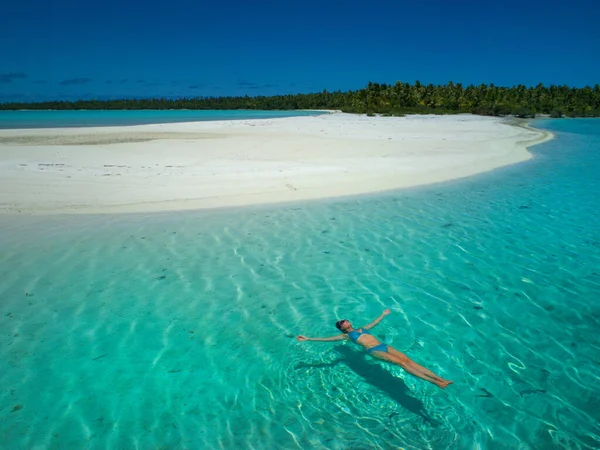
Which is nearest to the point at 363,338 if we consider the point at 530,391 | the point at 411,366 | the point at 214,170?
the point at 411,366

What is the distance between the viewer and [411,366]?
4.09 meters

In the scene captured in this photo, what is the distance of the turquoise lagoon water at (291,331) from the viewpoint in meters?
3.63

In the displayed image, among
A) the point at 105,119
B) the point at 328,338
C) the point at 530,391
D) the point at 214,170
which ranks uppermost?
the point at 105,119

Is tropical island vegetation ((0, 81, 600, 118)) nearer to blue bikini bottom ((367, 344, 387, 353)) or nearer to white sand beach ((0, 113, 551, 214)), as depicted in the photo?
white sand beach ((0, 113, 551, 214))

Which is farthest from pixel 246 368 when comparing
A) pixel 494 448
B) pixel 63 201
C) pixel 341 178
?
pixel 341 178

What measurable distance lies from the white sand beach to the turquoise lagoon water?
4.92 feet

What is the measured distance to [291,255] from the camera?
7.41 m

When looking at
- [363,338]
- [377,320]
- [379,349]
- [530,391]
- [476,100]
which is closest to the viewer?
[530,391]

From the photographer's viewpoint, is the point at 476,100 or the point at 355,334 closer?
the point at 355,334

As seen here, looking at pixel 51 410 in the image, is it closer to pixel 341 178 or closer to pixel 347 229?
pixel 347 229

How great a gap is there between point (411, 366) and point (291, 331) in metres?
1.57

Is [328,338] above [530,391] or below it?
above

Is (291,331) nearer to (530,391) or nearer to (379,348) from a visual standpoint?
(379,348)

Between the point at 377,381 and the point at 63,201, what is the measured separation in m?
9.22
